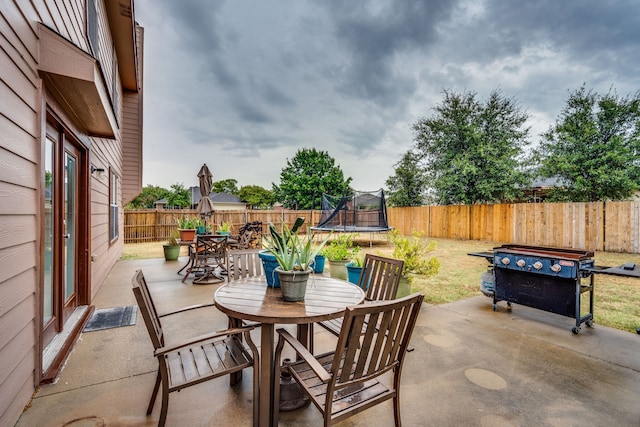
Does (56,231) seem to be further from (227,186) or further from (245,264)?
(227,186)

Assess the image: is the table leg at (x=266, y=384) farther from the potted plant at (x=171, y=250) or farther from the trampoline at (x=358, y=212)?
the trampoline at (x=358, y=212)

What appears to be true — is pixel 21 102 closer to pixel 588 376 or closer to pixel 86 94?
pixel 86 94

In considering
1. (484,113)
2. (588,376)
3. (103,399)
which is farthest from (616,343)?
(484,113)

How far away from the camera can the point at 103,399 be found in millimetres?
1882

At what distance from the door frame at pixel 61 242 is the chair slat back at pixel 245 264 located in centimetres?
131

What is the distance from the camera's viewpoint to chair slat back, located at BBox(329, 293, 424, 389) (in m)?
1.21

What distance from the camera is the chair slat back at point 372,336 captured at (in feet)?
3.97

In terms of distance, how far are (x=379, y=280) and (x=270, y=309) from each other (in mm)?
1113

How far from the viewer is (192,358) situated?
1.73 m

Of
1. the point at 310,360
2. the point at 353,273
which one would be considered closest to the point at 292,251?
the point at 310,360

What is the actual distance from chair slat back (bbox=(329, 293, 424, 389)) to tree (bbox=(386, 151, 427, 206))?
15686mm

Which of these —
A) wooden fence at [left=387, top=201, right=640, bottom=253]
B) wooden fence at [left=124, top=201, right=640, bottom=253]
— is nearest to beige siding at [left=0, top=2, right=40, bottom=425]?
wooden fence at [left=124, top=201, right=640, bottom=253]

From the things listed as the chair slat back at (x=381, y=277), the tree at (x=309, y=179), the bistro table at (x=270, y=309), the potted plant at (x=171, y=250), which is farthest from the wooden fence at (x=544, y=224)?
the tree at (x=309, y=179)

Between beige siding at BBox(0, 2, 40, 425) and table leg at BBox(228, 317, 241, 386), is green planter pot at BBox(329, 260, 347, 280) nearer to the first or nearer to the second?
table leg at BBox(228, 317, 241, 386)
